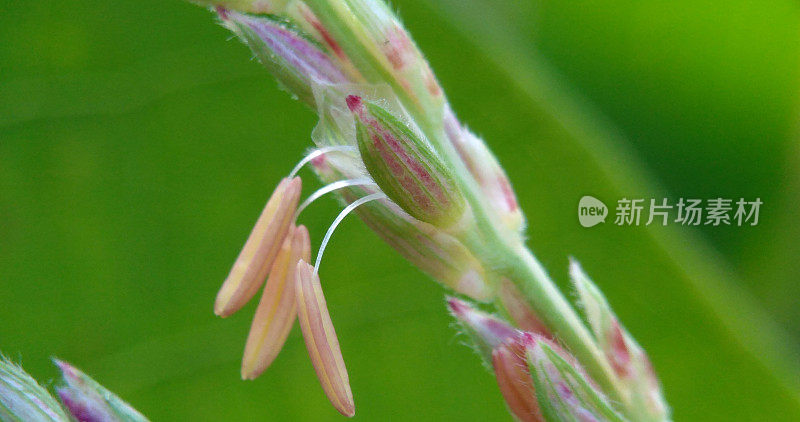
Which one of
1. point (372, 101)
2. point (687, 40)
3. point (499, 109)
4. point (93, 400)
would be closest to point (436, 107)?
point (372, 101)

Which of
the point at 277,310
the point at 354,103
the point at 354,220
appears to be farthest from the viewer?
the point at 354,220

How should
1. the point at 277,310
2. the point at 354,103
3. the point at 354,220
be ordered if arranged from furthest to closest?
the point at 354,220, the point at 277,310, the point at 354,103

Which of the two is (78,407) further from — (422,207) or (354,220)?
(354,220)

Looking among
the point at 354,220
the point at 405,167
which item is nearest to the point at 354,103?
the point at 405,167

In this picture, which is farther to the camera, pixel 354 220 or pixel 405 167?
pixel 354 220

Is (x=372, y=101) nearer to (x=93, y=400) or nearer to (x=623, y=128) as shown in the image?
(x=93, y=400)

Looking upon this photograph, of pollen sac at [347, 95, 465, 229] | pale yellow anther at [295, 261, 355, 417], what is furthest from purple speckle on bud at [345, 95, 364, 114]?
pale yellow anther at [295, 261, 355, 417]

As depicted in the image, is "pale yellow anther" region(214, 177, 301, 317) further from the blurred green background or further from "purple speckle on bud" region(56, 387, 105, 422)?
the blurred green background
